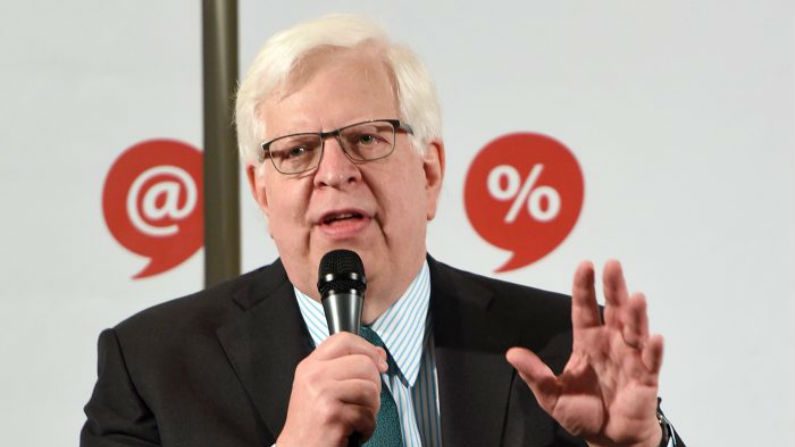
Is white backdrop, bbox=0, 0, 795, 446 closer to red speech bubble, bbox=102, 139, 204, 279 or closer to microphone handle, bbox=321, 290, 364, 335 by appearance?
red speech bubble, bbox=102, 139, 204, 279

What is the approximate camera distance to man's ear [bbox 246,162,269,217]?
152 centimetres

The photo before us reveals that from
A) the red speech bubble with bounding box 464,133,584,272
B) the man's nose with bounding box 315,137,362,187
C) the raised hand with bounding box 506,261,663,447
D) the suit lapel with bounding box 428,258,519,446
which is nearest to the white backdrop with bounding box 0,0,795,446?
the red speech bubble with bounding box 464,133,584,272

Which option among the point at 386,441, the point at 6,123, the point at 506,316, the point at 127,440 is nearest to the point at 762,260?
the point at 506,316

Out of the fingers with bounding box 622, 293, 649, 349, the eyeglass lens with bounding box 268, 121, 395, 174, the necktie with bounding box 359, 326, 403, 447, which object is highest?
the eyeglass lens with bounding box 268, 121, 395, 174

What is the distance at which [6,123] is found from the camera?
2.29 metres

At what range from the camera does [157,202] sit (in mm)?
2258

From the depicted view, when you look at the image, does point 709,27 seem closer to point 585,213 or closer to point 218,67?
point 585,213

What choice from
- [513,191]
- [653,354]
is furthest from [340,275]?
[513,191]

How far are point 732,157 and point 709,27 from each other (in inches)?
10.4

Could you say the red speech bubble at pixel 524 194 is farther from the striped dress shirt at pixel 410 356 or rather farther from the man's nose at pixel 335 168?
the man's nose at pixel 335 168

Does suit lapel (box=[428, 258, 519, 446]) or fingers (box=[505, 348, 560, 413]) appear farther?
suit lapel (box=[428, 258, 519, 446])

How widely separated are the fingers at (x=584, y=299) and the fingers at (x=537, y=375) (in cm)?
6

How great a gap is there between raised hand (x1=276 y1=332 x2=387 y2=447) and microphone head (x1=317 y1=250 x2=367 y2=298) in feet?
0.21

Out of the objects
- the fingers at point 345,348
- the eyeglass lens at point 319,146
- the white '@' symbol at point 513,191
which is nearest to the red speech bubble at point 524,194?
the white '@' symbol at point 513,191
